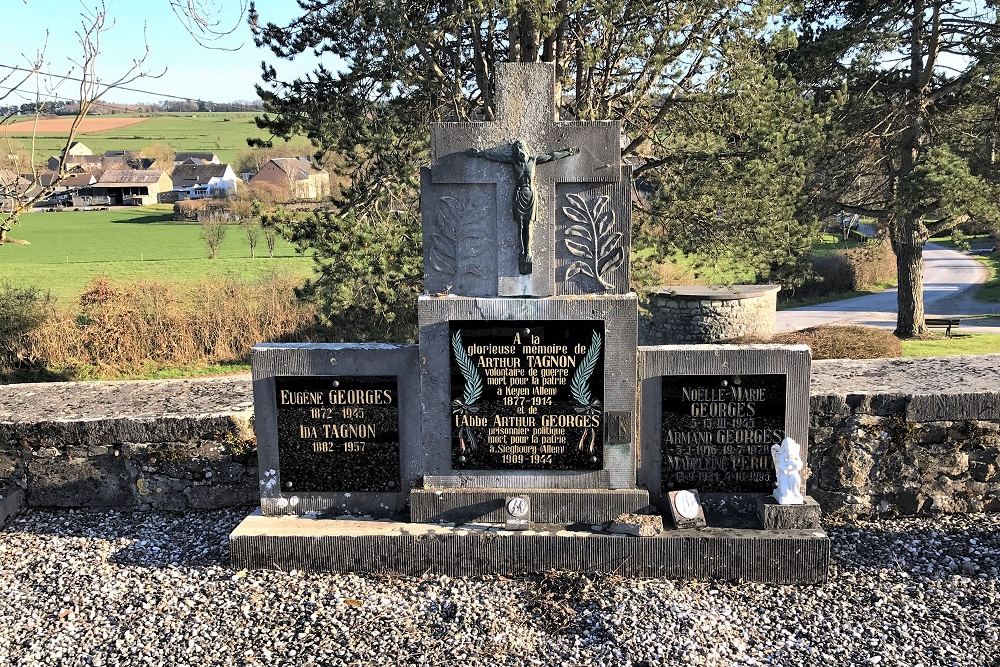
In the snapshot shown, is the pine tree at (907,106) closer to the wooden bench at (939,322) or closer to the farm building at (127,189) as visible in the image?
the wooden bench at (939,322)

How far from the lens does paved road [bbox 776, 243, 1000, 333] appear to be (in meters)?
22.2

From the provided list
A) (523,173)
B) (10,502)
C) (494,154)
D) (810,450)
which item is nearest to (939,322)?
(810,450)

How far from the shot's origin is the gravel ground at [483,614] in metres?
4.54

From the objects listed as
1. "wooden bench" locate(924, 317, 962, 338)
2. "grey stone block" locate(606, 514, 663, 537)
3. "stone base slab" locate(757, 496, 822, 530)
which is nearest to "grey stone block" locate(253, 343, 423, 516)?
"grey stone block" locate(606, 514, 663, 537)

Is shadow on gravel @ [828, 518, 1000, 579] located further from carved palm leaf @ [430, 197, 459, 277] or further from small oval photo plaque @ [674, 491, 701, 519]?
carved palm leaf @ [430, 197, 459, 277]

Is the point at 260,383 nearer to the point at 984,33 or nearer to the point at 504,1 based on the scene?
the point at 504,1

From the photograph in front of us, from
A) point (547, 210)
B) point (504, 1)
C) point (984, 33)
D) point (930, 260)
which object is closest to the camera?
point (547, 210)

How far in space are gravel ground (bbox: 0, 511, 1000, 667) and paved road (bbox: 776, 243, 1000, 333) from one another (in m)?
17.0

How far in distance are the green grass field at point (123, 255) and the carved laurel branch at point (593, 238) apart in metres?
15.1

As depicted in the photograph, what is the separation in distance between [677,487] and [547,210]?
240 cm

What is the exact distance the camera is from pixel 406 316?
1240 cm

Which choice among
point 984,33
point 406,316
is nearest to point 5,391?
point 406,316

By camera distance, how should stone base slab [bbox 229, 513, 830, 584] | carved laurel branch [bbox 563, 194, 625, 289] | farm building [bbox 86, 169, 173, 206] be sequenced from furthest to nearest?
farm building [bbox 86, 169, 173, 206] → carved laurel branch [bbox 563, 194, 625, 289] → stone base slab [bbox 229, 513, 830, 584]

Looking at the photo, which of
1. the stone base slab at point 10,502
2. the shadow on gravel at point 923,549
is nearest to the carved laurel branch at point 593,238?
the shadow on gravel at point 923,549
